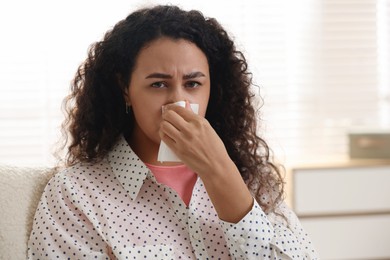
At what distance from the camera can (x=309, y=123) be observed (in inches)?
163

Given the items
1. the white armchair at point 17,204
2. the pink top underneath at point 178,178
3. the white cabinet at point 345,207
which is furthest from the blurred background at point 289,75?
the white armchair at point 17,204

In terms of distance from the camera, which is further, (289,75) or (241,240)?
(289,75)

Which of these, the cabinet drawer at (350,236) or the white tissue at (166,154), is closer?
the white tissue at (166,154)

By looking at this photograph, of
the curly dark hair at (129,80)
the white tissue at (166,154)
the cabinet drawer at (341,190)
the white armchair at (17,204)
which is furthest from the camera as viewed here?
the cabinet drawer at (341,190)

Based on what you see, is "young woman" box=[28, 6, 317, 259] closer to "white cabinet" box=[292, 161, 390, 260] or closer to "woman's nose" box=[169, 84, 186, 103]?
"woman's nose" box=[169, 84, 186, 103]

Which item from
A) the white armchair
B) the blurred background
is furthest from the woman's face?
the blurred background

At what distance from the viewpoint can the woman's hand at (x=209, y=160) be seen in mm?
1652

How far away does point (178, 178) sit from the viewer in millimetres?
1854

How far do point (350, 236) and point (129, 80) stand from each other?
90.2 inches

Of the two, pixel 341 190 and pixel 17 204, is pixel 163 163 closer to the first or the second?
pixel 17 204

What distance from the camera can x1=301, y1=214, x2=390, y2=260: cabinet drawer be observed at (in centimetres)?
376

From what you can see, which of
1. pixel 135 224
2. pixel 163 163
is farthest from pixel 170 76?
pixel 135 224

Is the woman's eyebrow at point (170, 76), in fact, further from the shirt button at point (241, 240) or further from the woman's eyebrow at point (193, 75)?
the shirt button at point (241, 240)

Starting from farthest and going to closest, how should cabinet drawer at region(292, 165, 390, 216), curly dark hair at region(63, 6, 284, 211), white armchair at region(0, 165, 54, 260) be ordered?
cabinet drawer at region(292, 165, 390, 216) → curly dark hair at region(63, 6, 284, 211) → white armchair at region(0, 165, 54, 260)
